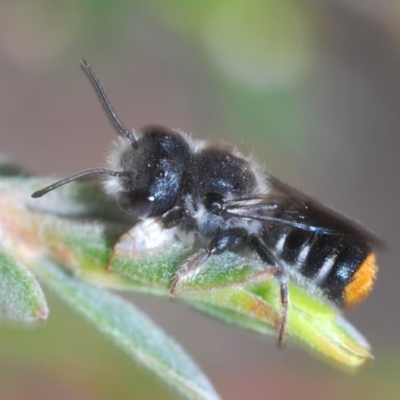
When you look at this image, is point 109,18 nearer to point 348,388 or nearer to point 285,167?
point 285,167

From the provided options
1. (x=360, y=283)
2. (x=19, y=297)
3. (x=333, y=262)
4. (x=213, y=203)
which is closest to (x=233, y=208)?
(x=213, y=203)

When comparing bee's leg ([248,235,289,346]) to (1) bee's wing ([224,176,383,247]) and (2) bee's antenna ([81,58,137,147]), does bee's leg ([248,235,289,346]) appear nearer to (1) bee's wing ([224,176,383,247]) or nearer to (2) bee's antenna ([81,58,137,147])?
(1) bee's wing ([224,176,383,247])

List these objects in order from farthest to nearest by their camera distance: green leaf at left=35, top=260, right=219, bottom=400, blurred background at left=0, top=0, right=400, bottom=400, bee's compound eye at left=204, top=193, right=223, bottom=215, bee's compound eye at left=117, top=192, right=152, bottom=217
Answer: blurred background at left=0, top=0, right=400, bottom=400 < bee's compound eye at left=204, top=193, right=223, bottom=215 < bee's compound eye at left=117, top=192, right=152, bottom=217 < green leaf at left=35, top=260, right=219, bottom=400

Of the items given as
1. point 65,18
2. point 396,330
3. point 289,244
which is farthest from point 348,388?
point 65,18

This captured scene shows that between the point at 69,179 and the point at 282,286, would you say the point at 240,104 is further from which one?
the point at 282,286

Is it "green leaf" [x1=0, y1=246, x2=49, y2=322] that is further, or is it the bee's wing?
the bee's wing

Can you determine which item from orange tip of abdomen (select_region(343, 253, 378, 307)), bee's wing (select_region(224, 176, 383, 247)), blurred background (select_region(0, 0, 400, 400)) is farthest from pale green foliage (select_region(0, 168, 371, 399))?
blurred background (select_region(0, 0, 400, 400))

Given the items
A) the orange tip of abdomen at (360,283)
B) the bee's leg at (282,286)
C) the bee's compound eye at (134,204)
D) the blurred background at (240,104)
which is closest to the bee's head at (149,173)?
the bee's compound eye at (134,204)
